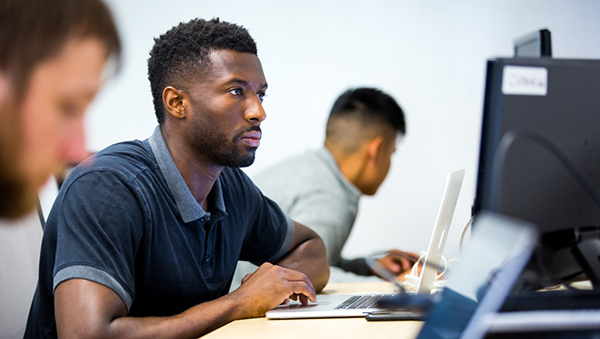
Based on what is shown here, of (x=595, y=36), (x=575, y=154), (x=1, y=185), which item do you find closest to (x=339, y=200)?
(x=1, y=185)

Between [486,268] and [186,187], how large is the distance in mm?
783

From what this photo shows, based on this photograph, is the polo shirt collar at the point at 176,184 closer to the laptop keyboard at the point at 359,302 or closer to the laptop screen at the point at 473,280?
the laptop keyboard at the point at 359,302

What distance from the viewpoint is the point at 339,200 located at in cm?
196

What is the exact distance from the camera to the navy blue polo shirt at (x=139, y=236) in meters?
0.85

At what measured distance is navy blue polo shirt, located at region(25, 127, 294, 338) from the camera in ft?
2.79

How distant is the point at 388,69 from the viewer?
2.60 metres

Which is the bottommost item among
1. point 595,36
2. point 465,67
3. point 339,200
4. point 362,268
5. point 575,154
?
point 362,268

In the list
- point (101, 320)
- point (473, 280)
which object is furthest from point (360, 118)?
point (473, 280)

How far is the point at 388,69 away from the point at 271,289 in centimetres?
186

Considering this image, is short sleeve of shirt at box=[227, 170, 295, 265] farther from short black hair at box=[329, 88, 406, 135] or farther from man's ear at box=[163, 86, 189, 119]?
short black hair at box=[329, 88, 406, 135]

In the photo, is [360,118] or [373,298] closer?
[373,298]

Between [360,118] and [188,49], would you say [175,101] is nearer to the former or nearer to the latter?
[188,49]

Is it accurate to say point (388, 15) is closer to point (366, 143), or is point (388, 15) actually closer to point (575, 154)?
point (366, 143)

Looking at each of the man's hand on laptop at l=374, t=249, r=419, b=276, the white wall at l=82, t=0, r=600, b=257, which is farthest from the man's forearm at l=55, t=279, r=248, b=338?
the white wall at l=82, t=0, r=600, b=257
